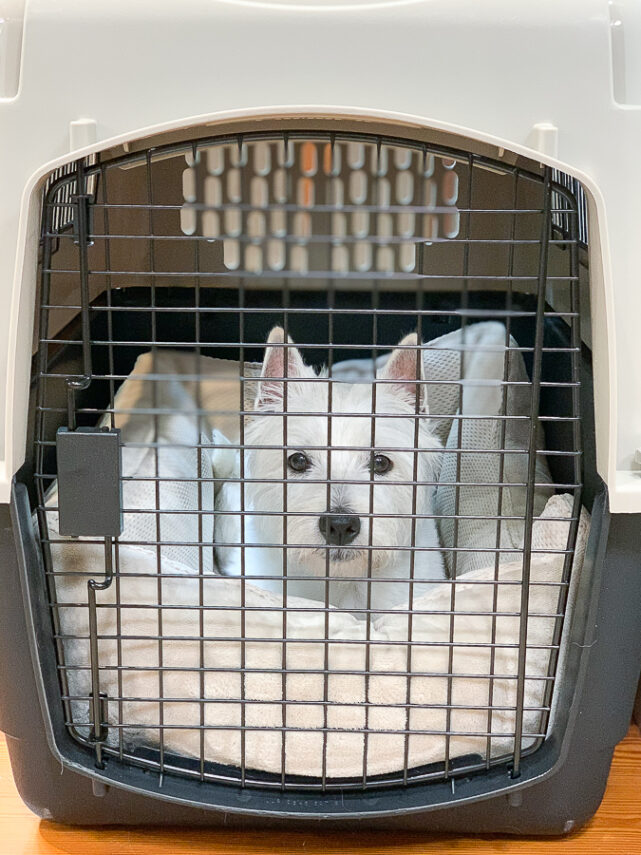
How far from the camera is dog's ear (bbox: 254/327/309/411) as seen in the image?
47.1 inches

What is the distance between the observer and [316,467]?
52.1 inches

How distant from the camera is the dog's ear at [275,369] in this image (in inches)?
47.1

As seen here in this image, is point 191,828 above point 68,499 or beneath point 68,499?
beneath

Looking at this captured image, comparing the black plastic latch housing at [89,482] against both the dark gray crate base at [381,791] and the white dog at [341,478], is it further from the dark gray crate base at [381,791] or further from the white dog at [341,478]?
the white dog at [341,478]

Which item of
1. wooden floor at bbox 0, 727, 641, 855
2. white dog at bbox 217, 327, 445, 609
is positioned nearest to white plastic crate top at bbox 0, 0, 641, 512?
white dog at bbox 217, 327, 445, 609

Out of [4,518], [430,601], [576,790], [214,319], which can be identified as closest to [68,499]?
[4,518]

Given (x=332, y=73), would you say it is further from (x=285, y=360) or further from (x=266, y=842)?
(x=266, y=842)

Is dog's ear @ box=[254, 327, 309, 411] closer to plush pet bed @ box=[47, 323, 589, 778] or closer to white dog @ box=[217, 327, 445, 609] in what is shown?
white dog @ box=[217, 327, 445, 609]

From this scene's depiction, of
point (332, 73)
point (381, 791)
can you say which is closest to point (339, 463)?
point (381, 791)

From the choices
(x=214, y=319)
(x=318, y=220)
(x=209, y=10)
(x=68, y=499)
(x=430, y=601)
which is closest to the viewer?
(x=209, y=10)

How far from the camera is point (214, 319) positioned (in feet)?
6.05

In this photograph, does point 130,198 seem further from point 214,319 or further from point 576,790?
point 576,790

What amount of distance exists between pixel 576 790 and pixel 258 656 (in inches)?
17.1

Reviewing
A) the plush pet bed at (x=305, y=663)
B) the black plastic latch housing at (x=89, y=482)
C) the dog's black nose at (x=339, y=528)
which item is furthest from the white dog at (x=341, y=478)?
the black plastic latch housing at (x=89, y=482)
